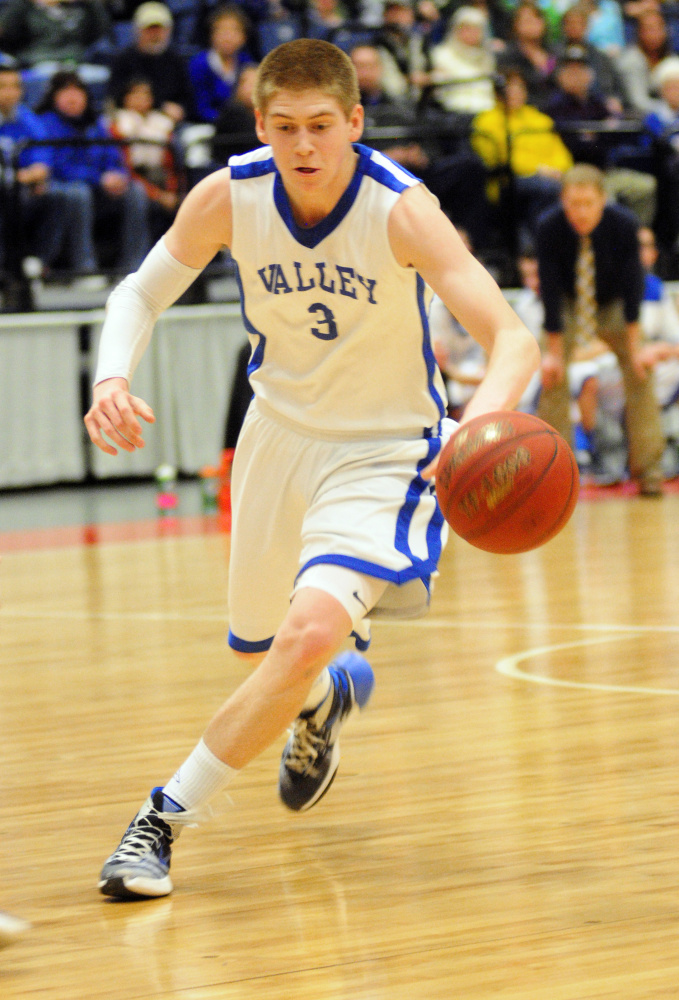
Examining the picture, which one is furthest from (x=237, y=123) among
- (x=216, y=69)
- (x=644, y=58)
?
(x=644, y=58)

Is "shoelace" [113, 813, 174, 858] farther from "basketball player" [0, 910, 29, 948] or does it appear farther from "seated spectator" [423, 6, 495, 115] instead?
"seated spectator" [423, 6, 495, 115]

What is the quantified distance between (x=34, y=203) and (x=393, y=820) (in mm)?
8388

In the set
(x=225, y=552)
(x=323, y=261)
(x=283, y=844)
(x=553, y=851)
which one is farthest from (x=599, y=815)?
(x=225, y=552)

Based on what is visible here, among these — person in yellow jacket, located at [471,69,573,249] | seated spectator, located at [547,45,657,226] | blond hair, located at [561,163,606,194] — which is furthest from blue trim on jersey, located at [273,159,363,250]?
seated spectator, located at [547,45,657,226]

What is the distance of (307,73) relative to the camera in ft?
8.99

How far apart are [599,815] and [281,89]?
157 centimetres

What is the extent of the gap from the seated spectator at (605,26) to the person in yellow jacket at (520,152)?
2187mm

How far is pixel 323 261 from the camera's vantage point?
2881 millimetres

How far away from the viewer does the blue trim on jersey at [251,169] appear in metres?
2.95

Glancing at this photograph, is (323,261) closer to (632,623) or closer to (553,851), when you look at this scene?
(553,851)

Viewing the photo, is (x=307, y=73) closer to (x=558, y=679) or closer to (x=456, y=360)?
(x=558, y=679)

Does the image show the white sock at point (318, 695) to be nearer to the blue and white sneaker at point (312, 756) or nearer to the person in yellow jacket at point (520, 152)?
the blue and white sneaker at point (312, 756)

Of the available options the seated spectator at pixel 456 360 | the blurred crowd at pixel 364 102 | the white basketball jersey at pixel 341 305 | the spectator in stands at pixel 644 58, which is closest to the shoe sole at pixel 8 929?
the white basketball jersey at pixel 341 305

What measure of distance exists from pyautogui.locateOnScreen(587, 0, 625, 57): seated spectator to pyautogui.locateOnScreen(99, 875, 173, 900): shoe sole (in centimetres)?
1237
